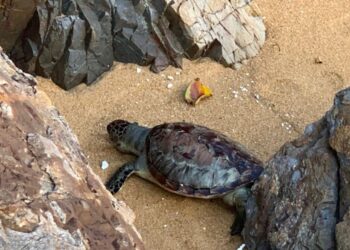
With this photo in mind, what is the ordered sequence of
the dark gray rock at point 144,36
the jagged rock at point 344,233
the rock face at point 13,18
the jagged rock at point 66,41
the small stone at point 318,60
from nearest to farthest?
the jagged rock at point 344,233 < the rock face at point 13,18 < the jagged rock at point 66,41 < the dark gray rock at point 144,36 < the small stone at point 318,60

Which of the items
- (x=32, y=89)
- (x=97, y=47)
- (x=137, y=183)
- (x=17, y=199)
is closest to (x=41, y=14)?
(x=97, y=47)

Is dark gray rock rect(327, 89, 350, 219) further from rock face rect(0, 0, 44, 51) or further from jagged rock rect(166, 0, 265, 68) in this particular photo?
rock face rect(0, 0, 44, 51)

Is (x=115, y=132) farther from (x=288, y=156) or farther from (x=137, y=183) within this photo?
(x=288, y=156)

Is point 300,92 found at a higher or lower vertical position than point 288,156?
lower

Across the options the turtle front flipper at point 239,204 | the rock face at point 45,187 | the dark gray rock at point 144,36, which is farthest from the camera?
the dark gray rock at point 144,36

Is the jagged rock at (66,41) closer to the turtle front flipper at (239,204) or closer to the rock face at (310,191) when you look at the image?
the turtle front flipper at (239,204)

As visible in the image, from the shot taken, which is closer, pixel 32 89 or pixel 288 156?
pixel 32 89

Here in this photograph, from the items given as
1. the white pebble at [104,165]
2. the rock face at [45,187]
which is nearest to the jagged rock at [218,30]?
the white pebble at [104,165]

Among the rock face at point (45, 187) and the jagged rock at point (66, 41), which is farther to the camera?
the jagged rock at point (66, 41)
